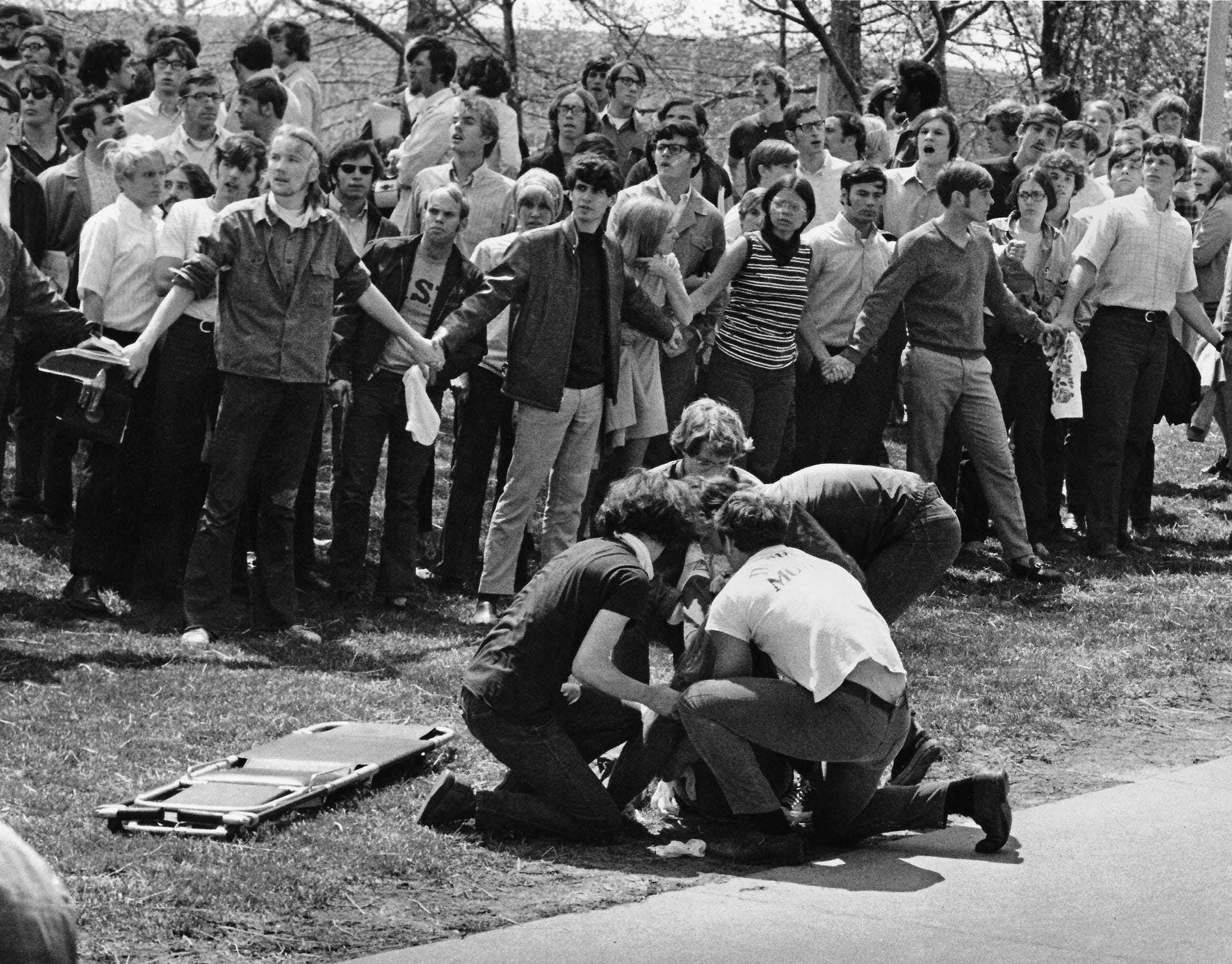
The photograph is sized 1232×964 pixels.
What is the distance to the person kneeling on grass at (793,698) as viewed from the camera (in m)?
5.78

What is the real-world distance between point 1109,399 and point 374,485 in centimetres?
486

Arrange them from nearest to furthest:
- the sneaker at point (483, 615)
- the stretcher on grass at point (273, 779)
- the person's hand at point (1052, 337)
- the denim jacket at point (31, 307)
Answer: the stretcher on grass at point (273, 779) < the denim jacket at point (31, 307) < the sneaker at point (483, 615) < the person's hand at point (1052, 337)

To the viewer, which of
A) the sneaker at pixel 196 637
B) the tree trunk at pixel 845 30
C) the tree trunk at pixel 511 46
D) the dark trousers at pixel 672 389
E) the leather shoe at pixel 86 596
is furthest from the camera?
the tree trunk at pixel 511 46

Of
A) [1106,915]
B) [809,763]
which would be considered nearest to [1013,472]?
[809,763]

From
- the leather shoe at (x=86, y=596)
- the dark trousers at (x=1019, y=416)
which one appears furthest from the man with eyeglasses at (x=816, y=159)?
the leather shoe at (x=86, y=596)

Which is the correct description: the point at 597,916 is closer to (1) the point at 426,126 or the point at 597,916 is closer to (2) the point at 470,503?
(2) the point at 470,503

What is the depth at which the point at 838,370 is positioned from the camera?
10281 mm

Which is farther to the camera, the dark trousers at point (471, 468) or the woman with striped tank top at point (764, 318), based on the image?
the woman with striped tank top at point (764, 318)

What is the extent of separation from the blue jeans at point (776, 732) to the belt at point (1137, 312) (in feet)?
20.4

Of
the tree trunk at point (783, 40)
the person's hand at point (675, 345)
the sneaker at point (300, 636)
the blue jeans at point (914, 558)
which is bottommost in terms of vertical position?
the sneaker at point (300, 636)

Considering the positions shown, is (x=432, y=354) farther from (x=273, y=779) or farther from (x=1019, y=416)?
(x=1019, y=416)

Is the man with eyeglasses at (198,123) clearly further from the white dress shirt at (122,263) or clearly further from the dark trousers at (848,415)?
the dark trousers at (848,415)

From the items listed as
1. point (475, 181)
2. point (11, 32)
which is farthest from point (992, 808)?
point (11, 32)

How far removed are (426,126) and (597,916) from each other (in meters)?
7.65
